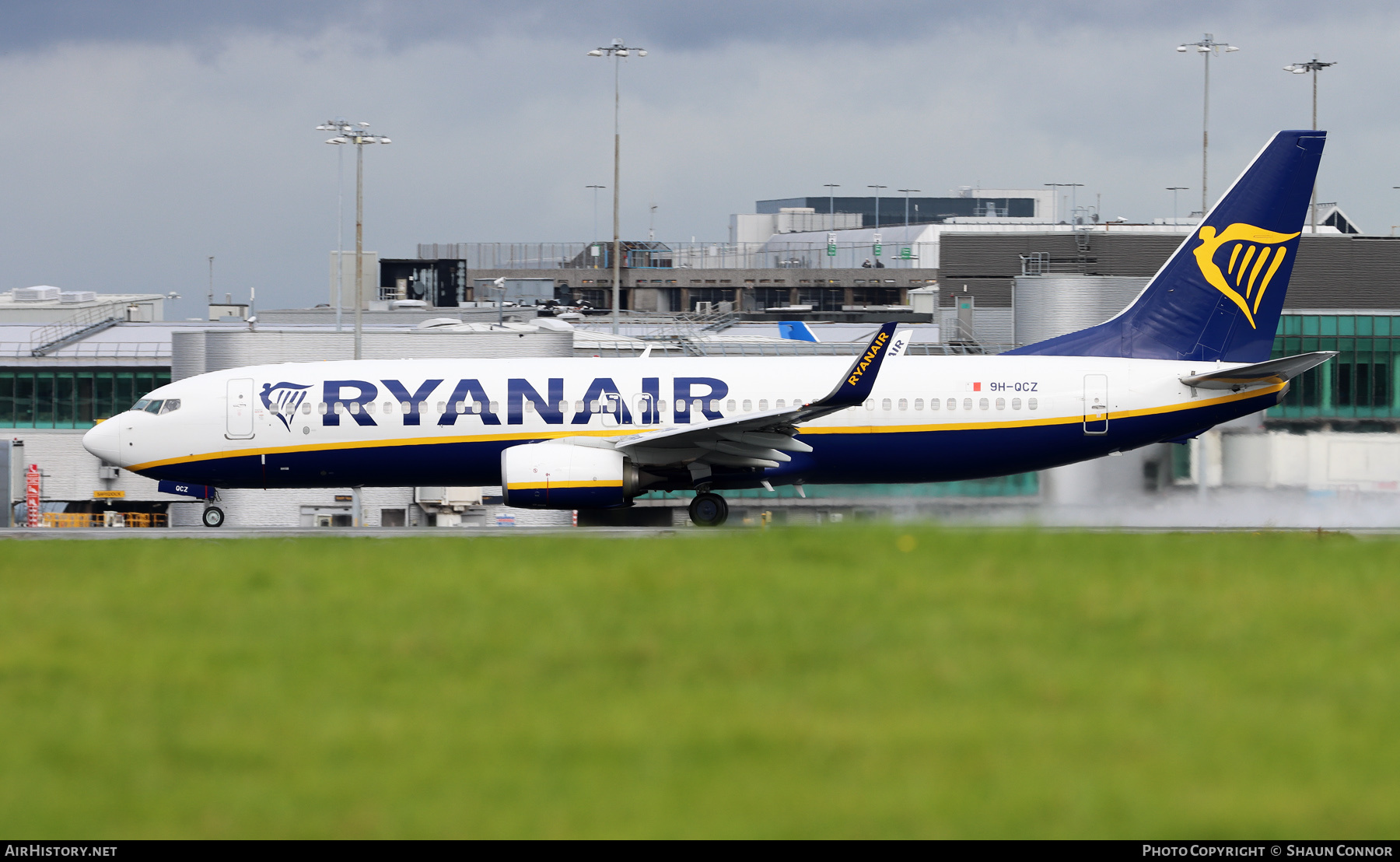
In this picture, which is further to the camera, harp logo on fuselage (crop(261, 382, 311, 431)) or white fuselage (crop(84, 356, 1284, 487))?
harp logo on fuselage (crop(261, 382, 311, 431))

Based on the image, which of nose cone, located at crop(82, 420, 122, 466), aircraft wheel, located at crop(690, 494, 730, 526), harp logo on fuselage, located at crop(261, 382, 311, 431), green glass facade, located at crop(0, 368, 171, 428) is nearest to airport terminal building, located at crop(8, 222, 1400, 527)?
green glass facade, located at crop(0, 368, 171, 428)

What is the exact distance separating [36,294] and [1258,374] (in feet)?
286

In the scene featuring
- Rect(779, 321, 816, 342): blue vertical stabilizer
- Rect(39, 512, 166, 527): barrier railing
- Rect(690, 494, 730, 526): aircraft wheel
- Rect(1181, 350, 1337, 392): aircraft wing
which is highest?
Rect(779, 321, 816, 342): blue vertical stabilizer

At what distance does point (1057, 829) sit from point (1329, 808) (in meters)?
1.76

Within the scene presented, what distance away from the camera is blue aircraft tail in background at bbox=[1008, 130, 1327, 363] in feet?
107

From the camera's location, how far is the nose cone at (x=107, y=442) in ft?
109

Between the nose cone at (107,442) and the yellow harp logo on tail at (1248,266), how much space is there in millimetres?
25265

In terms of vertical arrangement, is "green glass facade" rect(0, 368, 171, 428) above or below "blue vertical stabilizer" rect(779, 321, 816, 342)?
A: below

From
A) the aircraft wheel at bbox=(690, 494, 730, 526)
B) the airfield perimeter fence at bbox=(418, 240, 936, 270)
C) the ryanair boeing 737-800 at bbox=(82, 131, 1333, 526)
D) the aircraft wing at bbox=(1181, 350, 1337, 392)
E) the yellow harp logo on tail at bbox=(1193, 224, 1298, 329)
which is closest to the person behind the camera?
the aircraft wing at bbox=(1181, 350, 1337, 392)

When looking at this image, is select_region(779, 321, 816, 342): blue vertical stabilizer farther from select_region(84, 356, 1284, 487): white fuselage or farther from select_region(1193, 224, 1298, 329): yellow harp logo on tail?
select_region(84, 356, 1284, 487): white fuselage

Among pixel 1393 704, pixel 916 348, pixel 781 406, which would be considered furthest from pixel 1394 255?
pixel 1393 704

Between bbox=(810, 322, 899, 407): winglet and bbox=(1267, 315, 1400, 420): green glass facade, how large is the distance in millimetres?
20501

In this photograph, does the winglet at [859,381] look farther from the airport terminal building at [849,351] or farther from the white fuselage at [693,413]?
the airport terminal building at [849,351]
